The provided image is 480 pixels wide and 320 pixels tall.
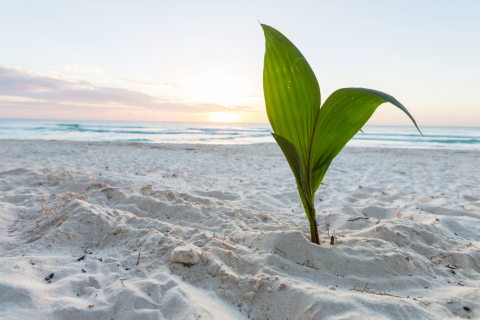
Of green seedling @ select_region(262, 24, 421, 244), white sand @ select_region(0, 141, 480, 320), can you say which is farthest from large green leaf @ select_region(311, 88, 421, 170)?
white sand @ select_region(0, 141, 480, 320)

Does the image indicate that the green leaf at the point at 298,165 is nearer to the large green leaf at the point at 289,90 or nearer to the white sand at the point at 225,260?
the large green leaf at the point at 289,90

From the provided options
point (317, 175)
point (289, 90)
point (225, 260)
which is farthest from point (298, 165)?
point (225, 260)

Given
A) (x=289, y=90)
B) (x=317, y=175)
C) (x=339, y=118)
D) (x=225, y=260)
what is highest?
(x=289, y=90)

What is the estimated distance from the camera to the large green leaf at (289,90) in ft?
3.41

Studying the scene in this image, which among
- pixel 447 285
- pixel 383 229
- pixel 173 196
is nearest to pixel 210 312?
pixel 447 285

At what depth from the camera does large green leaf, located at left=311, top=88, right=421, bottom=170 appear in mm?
1004

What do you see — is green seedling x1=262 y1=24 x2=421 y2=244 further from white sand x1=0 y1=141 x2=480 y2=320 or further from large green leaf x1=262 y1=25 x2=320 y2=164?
white sand x1=0 y1=141 x2=480 y2=320

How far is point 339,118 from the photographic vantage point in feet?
3.54

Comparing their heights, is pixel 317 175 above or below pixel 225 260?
above

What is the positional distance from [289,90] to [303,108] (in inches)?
3.7

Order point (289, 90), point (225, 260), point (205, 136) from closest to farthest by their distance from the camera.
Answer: point (289, 90)
point (225, 260)
point (205, 136)

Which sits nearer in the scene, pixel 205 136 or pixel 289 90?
pixel 289 90

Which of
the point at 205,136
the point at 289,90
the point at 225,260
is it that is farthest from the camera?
the point at 205,136

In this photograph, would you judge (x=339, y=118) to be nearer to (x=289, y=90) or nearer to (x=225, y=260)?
(x=289, y=90)
